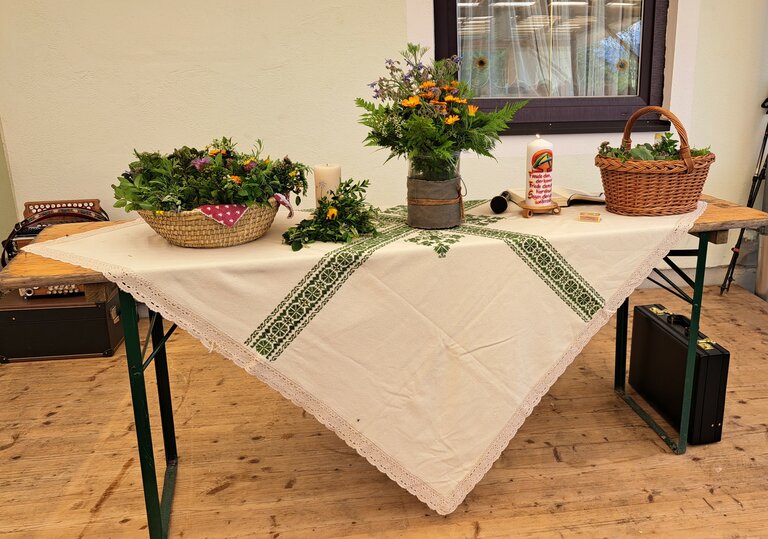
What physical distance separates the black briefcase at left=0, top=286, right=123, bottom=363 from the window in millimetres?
2309

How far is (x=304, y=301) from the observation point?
5.85ft

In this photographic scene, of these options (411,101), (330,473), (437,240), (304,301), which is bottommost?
(330,473)

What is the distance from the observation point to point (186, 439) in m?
2.48

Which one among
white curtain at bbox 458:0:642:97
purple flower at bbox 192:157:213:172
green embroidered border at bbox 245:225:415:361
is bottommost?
green embroidered border at bbox 245:225:415:361

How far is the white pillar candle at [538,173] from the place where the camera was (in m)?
2.07

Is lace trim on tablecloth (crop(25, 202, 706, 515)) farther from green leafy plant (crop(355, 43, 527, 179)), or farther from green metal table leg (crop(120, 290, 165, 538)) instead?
green leafy plant (crop(355, 43, 527, 179))

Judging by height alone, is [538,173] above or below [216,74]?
below

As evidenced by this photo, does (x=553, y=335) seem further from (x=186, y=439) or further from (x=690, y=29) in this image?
(x=690, y=29)

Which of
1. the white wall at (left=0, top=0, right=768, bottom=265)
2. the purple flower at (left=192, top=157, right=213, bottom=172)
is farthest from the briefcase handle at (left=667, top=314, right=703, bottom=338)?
the purple flower at (left=192, top=157, right=213, bottom=172)

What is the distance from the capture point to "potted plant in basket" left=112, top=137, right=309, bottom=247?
1.77 m

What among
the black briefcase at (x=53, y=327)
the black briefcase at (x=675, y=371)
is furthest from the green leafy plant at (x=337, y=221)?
the black briefcase at (x=53, y=327)

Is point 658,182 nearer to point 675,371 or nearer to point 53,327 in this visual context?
point 675,371

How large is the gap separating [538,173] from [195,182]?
104 cm

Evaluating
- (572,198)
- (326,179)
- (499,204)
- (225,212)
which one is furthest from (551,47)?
(225,212)
